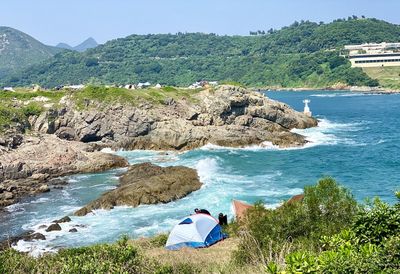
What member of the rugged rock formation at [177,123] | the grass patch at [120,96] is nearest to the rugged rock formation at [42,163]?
the rugged rock formation at [177,123]

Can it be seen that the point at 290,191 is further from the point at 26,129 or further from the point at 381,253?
the point at 26,129

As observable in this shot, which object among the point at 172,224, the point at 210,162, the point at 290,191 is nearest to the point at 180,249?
the point at 172,224

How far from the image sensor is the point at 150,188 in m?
35.0

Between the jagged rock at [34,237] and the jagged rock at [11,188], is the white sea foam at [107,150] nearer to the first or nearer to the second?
the jagged rock at [11,188]

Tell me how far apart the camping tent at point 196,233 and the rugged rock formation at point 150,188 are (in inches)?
429

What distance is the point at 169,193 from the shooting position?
115 ft

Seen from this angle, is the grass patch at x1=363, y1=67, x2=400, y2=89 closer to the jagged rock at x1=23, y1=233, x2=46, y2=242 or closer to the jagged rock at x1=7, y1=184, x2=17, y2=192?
the jagged rock at x1=7, y1=184, x2=17, y2=192

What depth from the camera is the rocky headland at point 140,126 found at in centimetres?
4734

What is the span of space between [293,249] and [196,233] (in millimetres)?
8391

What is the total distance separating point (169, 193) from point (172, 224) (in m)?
6.22

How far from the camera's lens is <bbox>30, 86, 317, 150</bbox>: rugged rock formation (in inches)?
2191

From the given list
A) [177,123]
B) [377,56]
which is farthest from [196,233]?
[377,56]

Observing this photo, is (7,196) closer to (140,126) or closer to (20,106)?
Answer: (140,126)

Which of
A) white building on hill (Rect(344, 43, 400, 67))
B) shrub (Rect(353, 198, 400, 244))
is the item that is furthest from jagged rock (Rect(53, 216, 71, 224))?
white building on hill (Rect(344, 43, 400, 67))
